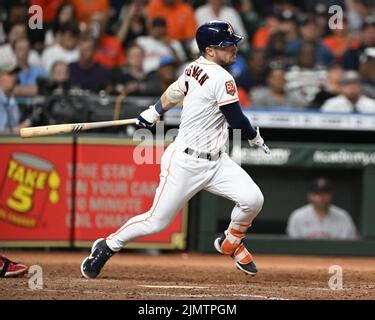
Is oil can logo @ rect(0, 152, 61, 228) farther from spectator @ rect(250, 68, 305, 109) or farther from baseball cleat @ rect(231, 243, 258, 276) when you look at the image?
baseball cleat @ rect(231, 243, 258, 276)

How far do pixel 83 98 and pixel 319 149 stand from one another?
2.78 m

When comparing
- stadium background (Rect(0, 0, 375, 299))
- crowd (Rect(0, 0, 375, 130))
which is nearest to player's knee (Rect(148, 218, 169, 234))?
stadium background (Rect(0, 0, 375, 299))

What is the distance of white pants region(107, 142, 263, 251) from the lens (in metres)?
7.16

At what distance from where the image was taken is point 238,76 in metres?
11.4

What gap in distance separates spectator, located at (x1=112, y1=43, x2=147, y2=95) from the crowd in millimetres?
12

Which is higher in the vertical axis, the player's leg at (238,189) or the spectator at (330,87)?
the spectator at (330,87)

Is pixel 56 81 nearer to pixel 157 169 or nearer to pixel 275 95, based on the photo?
pixel 157 169

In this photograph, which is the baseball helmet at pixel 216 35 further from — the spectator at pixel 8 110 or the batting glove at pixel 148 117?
the spectator at pixel 8 110

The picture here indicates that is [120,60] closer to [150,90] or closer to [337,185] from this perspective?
[150,90]

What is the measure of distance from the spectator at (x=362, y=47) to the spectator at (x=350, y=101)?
0.84 meters

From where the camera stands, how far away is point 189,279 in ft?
26.0

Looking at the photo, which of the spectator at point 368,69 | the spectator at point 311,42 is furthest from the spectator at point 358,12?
the spectator at point 368,69

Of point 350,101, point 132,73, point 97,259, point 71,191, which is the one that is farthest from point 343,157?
point 97,259

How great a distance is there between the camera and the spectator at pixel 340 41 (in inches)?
480
